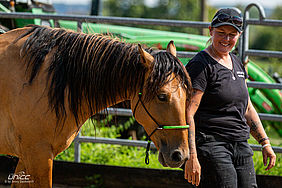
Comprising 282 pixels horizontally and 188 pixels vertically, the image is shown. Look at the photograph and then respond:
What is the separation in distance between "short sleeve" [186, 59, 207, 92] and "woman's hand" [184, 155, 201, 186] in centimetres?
52

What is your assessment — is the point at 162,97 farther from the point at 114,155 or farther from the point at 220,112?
the point at 114,155

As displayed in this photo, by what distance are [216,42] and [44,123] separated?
143cm

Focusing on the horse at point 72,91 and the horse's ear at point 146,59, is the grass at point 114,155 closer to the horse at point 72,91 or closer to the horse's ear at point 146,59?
the horse at point 72,91

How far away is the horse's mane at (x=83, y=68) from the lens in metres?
2.75

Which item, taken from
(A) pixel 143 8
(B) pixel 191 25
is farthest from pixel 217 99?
(A) pixel 143 8

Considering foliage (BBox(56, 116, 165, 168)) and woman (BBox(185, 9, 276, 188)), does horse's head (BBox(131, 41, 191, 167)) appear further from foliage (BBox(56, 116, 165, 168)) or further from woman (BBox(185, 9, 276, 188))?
foliage (BBox(56, 116, 165, 168))

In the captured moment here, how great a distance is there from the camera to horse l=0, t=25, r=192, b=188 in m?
2.58

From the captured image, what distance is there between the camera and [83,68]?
2.83 meters

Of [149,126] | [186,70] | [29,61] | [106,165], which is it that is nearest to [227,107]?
[186,70]

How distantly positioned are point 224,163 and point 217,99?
48 cm

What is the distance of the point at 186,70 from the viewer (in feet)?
8.96

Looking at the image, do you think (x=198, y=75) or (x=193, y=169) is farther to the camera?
(x=198, y=75)

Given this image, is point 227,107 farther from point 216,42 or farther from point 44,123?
point 44,123

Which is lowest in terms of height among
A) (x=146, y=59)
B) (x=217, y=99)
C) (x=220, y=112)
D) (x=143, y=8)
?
(x=143, y=8)
